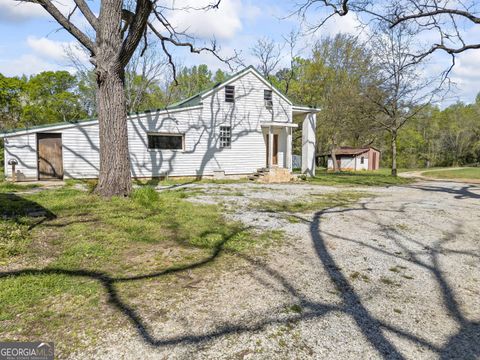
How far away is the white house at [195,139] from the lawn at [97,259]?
229 inches

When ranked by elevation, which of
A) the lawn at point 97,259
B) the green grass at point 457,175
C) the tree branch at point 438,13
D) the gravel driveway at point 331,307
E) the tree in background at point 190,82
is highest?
the tree in background at point 190,82

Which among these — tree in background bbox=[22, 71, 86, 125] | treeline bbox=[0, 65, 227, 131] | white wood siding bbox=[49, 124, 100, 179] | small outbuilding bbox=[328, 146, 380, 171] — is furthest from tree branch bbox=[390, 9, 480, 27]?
tree in background bbox=[22, 71, 86, 125]

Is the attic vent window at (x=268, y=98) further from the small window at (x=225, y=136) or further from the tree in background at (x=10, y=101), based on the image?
the tree in background at (x=10, y=101)

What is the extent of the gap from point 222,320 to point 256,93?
14.5 metres

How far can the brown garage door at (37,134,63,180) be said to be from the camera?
11633mm

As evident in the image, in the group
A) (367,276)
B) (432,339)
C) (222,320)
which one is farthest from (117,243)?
(432,339)

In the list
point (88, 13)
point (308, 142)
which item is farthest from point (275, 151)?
point (88, 13)

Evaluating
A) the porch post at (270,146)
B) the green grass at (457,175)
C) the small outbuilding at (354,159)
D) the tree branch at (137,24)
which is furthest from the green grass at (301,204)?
the small outbuilding at (354,159)

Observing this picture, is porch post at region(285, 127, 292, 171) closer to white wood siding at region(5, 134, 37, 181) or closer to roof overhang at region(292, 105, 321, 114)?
roof overhang at region(292, 105, 321, 114)

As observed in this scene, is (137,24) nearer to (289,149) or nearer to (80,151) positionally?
(80,151)

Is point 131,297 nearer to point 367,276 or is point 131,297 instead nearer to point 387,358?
point 387,358

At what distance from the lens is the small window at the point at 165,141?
13.4 m

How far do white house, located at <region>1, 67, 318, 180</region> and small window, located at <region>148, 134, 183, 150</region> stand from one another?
5 centimetres

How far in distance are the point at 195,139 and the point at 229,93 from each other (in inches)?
125
